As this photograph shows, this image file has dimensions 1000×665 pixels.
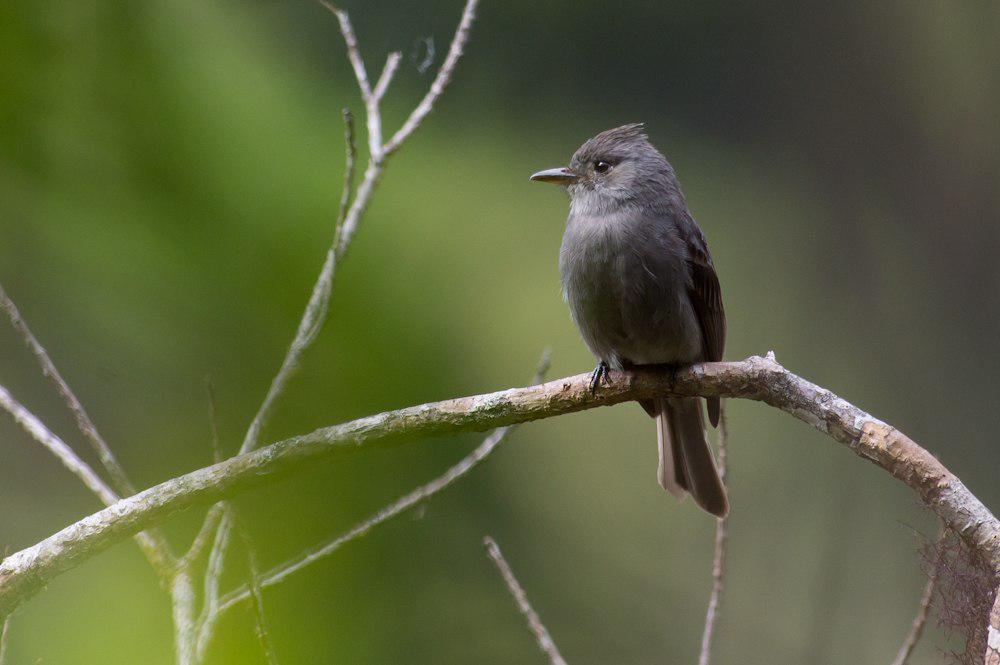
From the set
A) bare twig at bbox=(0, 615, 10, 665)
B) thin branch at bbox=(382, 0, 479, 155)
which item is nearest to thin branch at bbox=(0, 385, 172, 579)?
bare twig at bbox=(0, 615, 10, 665)

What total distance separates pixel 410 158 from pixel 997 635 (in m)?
2.00

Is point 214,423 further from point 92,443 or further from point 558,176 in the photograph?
point 558,176

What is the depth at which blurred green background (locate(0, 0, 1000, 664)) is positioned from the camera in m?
1.85

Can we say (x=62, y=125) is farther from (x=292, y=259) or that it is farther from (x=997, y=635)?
(x=997, y=635)

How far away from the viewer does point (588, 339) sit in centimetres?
241

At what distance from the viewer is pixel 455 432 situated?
1.83 metres

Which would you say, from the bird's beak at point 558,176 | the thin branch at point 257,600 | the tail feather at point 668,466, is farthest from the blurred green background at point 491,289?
the tail feather at point 668,466

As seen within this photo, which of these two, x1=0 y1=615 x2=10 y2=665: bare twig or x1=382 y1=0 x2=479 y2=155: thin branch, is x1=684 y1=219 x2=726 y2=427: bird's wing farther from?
x1=0 y1=615 x2=10 y2=665: bare twig

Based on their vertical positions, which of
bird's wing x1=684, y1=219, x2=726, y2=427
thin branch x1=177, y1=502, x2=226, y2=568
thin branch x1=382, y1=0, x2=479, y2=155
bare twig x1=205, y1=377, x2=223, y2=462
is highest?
thin branch x1=382, y1=0, x2=479, y2=155

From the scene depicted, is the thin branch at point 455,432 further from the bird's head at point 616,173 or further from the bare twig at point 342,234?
the bird's head at point 616,173

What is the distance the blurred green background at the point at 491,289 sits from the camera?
185cm

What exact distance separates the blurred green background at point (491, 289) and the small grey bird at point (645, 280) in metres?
0.35

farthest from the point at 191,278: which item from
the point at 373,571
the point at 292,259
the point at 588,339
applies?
the point at 588,339

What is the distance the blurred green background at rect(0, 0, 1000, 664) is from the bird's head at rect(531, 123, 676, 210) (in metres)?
0.34
